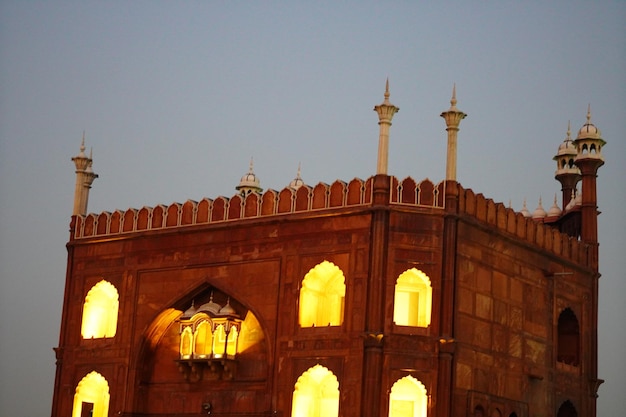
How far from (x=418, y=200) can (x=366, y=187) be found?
103 centimetres

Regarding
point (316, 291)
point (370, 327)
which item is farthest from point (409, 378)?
point (316, 291)

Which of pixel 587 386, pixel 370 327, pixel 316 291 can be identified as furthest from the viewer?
pixel 587 386

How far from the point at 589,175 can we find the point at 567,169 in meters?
3.20

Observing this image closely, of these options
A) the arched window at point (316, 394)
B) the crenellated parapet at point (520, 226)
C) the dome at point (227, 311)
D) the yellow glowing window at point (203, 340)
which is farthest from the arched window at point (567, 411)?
the yellow glowing window at point (203, 340)

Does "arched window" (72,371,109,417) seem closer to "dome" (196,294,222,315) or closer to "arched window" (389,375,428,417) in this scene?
"dome" (196,294,222,315)

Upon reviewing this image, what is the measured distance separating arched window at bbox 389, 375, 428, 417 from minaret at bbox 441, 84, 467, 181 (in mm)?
3979

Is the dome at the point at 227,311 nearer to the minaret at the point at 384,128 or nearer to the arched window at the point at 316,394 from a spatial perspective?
the arched window at the point at 316,394

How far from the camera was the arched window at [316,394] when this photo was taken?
25312 mm

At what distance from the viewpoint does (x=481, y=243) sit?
26016 millimetres

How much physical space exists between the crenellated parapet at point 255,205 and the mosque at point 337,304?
0.10 ft

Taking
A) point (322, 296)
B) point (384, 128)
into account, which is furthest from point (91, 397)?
point (384, 128)

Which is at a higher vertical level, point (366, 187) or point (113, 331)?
point (366, 187)

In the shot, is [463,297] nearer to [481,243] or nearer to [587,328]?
[481,243]

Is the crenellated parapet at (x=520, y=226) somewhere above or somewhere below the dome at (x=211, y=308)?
above
